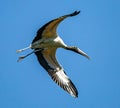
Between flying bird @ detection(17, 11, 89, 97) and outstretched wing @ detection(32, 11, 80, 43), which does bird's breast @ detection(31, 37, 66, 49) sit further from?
outstretched wing @ detection(32, 11, 80, 43)

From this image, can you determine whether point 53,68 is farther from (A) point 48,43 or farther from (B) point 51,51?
(A) point 48,43

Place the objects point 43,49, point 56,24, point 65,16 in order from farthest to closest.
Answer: point 43,49 → point 56,24 → point 65,16

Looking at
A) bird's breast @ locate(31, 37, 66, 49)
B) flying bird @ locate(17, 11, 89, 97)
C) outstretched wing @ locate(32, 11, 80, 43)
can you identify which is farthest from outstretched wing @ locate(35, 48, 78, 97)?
outstretched wing @ locate(32, 11, 80, 43)

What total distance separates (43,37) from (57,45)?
0.76 m

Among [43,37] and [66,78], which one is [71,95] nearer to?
[66,78]

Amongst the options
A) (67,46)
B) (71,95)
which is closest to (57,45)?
(67,46)

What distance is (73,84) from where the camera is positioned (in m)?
26.2

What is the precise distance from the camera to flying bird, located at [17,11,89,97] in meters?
24.9

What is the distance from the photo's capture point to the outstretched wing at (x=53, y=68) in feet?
86.2

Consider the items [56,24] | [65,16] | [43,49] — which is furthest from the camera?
[43,49]

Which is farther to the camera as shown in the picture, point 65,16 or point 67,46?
point 67,46

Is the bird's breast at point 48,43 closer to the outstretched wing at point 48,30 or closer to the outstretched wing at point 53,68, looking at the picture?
the outstretched wing at point 48,30

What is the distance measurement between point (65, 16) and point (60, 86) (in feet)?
15.9

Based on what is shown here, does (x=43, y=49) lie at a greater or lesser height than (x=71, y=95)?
greater
